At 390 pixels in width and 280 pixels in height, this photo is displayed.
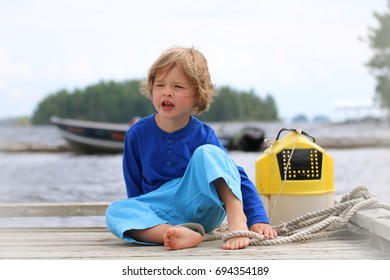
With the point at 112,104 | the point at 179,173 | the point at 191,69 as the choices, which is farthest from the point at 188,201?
the point at 112,104

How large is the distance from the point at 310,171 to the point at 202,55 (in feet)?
2.39

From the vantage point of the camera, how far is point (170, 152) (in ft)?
7.51

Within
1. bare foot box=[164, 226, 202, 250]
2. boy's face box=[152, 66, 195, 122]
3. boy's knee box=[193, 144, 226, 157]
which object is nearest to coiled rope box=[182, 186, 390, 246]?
bare foot box=[164, 226, 202, 250]

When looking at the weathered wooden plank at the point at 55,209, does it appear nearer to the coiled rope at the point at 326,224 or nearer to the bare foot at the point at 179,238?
the coiled rope at the point at 326,224

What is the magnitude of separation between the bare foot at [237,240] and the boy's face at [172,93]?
449mm

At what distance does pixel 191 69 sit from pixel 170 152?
1.05 feet

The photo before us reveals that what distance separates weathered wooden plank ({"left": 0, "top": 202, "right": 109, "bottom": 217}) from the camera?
2934 millimetres

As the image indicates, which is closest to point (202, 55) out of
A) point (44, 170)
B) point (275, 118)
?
point (44, 170)

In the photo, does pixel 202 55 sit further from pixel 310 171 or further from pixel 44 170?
pixel 44 170

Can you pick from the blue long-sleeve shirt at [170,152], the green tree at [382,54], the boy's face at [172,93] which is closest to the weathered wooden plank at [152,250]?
the blue long-sleeve shirt at [170,152]

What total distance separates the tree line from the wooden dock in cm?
3042

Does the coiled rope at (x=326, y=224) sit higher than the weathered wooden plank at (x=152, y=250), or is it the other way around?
the coiled rope at (x=326, y=224)

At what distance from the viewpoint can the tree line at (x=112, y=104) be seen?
34.2 metres

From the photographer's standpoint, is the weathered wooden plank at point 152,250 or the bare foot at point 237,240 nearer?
the weathered wooden plank at point 152,250
